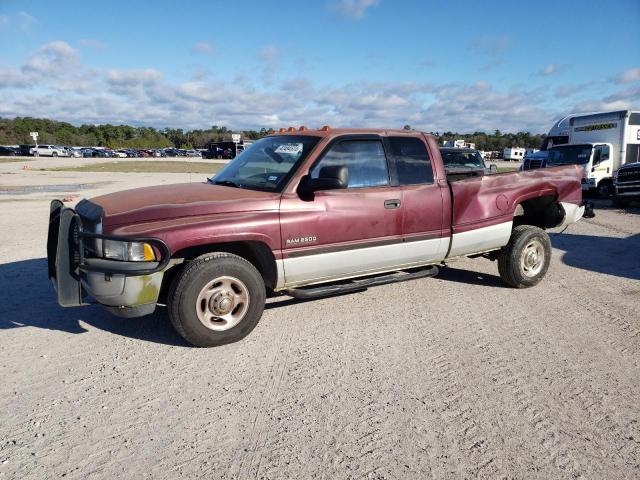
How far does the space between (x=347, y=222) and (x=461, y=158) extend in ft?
37.1

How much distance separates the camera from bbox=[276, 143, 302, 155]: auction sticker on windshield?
4570mm

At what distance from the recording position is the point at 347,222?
444 centimetres

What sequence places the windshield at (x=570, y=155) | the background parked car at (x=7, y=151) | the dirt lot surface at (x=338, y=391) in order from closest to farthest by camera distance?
the dirt lot surface at (x=338, y=391) → the windshield at (x=570, y=155) → the background parked car at (x=7, y=151)

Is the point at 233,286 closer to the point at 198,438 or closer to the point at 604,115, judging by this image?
the point at 198,438

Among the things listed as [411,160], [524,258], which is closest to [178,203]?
[411,160]

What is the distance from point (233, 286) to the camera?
4.01 meters

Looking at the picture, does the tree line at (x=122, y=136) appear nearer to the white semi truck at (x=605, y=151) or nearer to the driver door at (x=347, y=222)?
the white semi truck at (x=605, y=151)

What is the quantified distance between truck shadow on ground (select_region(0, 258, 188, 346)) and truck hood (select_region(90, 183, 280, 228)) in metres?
1.18

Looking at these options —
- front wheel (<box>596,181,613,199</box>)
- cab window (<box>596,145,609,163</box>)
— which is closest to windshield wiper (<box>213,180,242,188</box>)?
cab window (<box>596,145,609,163</box>)

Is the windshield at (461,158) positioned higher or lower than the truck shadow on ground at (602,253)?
higher

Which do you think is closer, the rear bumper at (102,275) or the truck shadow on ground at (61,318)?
the rear bumper at (102,275)

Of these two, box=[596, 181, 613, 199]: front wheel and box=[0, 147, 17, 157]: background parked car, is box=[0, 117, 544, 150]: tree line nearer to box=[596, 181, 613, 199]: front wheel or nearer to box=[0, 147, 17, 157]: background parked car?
box=[0, 147, 17, 157]: background parked car

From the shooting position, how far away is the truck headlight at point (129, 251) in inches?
142

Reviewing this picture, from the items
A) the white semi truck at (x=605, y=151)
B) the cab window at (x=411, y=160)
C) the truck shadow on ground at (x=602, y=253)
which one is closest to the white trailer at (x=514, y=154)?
the white semi truck at (x=605, y=151)
